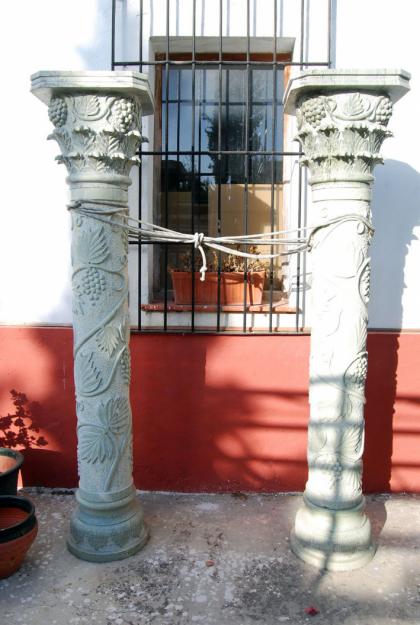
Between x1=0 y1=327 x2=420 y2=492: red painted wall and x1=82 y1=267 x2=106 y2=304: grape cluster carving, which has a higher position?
x1=82 y1=267 x2=106 y2=304: grape cluster carving

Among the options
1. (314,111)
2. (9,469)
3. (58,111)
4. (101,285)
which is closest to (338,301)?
(314,111)

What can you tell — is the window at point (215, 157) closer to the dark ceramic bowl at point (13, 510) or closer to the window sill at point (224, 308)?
the window sill at point (224, 308)

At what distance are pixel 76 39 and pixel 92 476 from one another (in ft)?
9.52

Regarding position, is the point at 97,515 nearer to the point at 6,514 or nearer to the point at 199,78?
the point at 6,514

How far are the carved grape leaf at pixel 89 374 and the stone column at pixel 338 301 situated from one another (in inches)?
49.0

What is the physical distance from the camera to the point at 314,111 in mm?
3049

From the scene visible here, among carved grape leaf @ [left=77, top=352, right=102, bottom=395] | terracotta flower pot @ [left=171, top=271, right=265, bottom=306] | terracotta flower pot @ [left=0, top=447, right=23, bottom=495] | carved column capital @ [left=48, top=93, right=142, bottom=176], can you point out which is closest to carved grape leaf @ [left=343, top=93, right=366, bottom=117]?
carved column capital @ [left=48, top=93, right=142, bottom=176]

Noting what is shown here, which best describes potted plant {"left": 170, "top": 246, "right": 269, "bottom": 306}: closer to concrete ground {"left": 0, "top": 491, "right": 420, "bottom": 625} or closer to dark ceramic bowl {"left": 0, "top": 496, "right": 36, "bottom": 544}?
concrete ground {"left": 0, "top": 491, "right": 420, "bottom": 625}

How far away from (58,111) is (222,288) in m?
1.78

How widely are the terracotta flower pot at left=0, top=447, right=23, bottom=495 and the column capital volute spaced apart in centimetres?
261

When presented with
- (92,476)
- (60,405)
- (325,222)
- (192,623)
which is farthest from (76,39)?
(192,623)

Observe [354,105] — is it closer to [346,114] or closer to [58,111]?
[346,114]

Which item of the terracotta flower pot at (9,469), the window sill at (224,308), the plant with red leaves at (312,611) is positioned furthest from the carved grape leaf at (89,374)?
the plant with red leaves at (312,611)

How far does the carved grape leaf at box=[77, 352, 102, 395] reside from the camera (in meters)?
3.28
